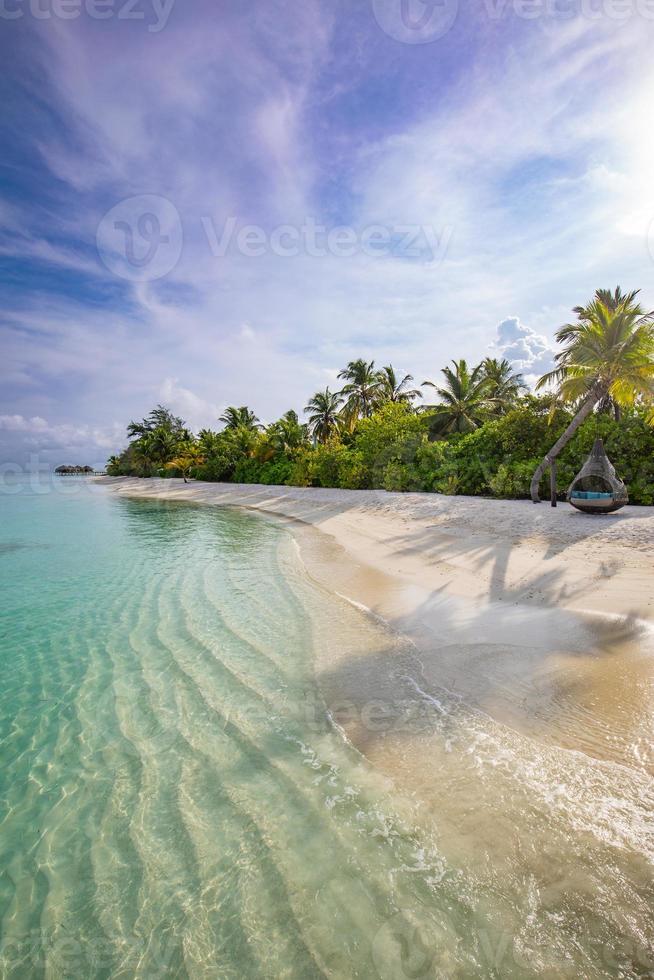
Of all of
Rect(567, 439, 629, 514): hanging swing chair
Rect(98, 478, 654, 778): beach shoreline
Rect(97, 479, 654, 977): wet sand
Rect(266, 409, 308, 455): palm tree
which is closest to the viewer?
Rect(97, 479, 654, 977): wet sand

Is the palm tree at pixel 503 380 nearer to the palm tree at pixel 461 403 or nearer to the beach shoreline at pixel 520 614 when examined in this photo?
the palm tree at pixel 461 403

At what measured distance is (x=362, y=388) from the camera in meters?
39.3

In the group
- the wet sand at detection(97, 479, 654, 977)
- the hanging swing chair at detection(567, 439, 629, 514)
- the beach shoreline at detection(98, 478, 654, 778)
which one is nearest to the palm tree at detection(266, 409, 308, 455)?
the beach shoreline at detection(98, 478, 654, 778)

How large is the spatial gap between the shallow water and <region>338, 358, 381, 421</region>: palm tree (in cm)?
3463

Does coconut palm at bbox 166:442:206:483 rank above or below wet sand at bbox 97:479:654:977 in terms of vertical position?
above

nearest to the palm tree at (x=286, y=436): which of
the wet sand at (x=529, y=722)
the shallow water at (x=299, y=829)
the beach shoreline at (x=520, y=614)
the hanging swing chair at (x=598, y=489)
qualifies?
the beach shoreline at (x=520, y=614)

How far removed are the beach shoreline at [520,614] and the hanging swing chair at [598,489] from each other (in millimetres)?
475

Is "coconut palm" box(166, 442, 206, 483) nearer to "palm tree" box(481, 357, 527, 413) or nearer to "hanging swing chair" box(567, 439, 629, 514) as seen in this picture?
"palm tree" box(481, 357, 527, 413)

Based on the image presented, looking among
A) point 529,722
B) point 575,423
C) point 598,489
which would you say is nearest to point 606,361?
point 575,423

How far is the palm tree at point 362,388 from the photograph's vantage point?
39188 millimetres

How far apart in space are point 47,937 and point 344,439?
36.8m

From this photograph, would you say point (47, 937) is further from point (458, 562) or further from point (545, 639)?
point (458, 562)

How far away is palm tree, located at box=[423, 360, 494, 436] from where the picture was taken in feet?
109

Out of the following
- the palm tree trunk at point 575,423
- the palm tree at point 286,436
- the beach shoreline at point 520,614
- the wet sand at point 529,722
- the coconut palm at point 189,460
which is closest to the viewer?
the wet sand at point 529,722
